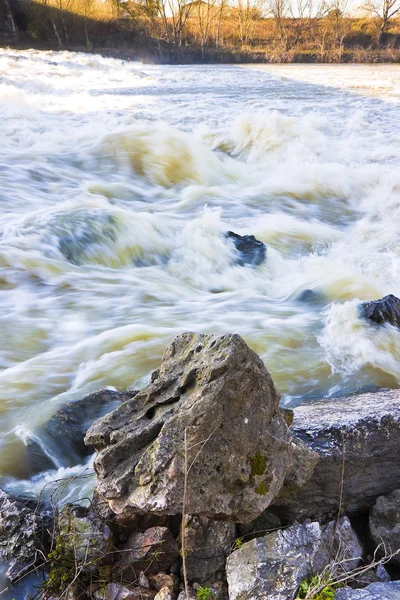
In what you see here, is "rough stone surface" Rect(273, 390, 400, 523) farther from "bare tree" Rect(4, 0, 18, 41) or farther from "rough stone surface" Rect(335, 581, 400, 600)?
"bare tree" Rect(4, 0, 18, 41)

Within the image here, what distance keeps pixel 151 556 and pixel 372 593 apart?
0.83 metres

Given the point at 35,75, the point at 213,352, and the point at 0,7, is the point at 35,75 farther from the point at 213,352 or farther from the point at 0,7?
the point at 213,352

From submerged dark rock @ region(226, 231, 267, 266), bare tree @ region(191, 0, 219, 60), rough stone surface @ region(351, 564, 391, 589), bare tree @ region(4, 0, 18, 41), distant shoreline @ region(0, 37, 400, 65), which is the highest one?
bare tree @ region(191, 0, 219, 60)

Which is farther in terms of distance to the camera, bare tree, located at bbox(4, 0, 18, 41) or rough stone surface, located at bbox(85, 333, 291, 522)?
bare tree, located at bbox(4, 0, 18, 41)

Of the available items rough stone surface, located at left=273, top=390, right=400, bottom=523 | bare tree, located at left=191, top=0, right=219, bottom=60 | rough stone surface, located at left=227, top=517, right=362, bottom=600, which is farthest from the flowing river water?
bare tree, located at left=191, top=0, right=219, bottom=60

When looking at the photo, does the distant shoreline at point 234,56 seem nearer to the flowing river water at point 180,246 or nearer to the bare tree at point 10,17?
the bare tree at point 10,17

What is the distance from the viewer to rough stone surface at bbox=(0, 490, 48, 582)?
206 cm

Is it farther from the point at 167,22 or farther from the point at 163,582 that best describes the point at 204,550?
the point at 167,22

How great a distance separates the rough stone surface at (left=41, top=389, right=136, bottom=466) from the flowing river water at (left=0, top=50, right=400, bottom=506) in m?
0.06

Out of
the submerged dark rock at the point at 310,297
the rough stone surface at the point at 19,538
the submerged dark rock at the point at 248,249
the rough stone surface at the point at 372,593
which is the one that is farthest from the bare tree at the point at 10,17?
the rough stone surface at the point at 372,593

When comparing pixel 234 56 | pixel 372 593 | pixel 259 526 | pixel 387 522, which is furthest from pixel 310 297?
pixel 234 56

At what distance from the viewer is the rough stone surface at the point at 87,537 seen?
79.1 inches

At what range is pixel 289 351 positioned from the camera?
4176 mm

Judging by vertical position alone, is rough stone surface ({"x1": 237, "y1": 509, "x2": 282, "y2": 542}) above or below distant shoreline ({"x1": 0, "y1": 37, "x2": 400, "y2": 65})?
below
